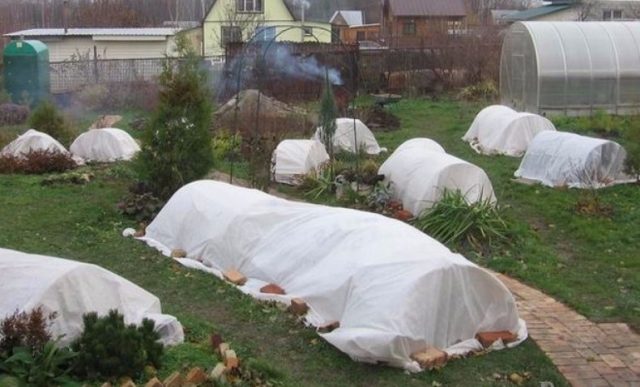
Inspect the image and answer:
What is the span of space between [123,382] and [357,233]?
8.71 feet

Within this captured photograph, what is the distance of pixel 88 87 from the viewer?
24125mm

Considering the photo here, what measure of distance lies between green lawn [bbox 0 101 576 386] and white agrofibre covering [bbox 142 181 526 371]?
0.17 meters

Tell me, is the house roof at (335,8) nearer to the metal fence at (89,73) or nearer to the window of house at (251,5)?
the window of house at (251,5)

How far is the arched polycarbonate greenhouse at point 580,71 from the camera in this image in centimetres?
1852

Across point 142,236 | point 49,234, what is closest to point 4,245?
point 49,234

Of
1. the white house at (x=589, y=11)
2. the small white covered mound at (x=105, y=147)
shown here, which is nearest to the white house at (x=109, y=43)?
the white house at (x=589, y=11)

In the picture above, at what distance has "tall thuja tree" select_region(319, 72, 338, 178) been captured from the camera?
12.5 meters

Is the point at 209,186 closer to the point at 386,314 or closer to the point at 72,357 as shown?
the point at 386,314

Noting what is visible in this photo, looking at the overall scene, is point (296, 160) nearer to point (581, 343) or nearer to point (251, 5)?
point (581, 343)

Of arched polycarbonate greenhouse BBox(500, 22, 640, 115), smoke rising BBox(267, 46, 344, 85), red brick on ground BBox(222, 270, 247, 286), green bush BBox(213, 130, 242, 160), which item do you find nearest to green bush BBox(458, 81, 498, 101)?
smoke rising BBox(267, 46, 344, 85)

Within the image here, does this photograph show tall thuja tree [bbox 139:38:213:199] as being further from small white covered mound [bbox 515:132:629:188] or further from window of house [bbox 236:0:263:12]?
window of house [bbox 236:0:263:12]

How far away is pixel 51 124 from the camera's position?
50.9 feet

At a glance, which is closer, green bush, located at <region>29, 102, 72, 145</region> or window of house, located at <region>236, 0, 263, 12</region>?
green bush, located at <region>29, 102, 72, 145</region>

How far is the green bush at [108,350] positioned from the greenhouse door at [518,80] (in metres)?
16.2
